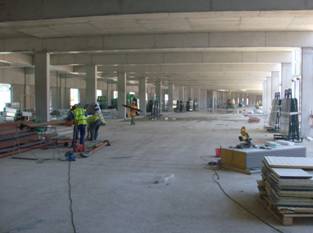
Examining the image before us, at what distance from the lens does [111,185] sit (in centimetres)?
1002

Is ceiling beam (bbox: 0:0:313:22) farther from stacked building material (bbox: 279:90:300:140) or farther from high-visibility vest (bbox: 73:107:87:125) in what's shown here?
stacked building material (bbox: 279:90:300:140)

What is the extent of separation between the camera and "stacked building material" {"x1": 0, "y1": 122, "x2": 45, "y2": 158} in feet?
51.4

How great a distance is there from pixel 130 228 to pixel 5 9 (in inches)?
458

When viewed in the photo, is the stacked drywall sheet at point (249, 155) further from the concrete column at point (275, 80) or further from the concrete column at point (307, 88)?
the concrete column at point (275, 80)

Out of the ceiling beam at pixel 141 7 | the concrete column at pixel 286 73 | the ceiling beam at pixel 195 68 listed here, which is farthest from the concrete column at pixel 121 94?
the ceiling beam at pixel 141 7

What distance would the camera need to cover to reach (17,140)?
53.9ft

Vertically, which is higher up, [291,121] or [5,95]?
[5,95]

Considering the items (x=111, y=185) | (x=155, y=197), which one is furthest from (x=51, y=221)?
(x=111, y=185)

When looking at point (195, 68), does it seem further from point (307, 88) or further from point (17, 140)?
point (17, 140)

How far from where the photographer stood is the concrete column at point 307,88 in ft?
75.3

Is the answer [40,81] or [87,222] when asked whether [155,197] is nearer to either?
[87,222]

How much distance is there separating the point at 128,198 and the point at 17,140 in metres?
9.03

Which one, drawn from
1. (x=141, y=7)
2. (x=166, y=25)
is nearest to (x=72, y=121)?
(x=141, y=7)

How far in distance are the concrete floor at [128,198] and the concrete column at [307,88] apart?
35.7 ft
